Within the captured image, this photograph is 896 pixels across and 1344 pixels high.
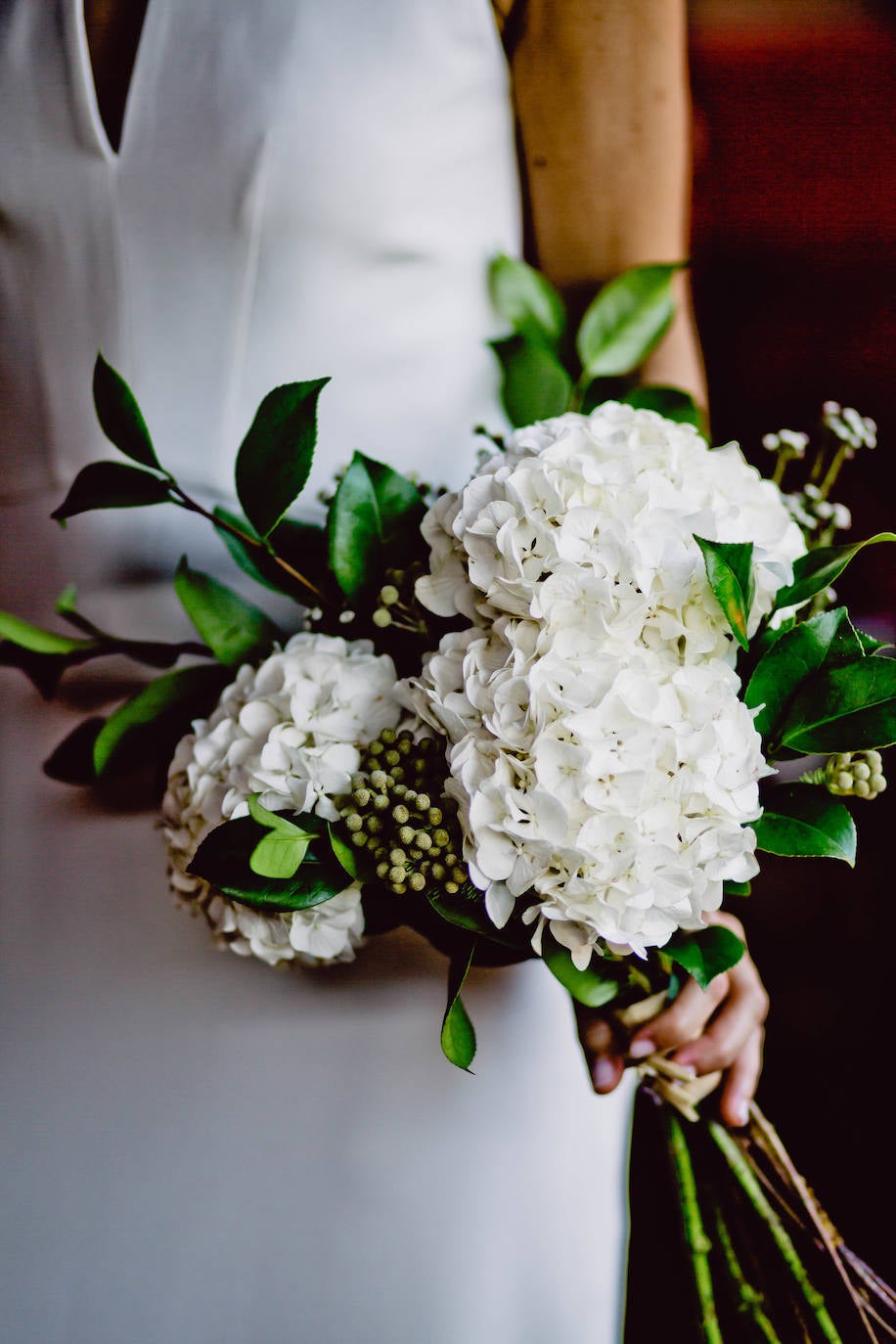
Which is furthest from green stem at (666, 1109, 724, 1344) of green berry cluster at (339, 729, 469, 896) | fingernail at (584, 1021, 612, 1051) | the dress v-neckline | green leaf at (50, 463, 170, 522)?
the dress v-neckline

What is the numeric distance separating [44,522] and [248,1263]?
604 millimetres

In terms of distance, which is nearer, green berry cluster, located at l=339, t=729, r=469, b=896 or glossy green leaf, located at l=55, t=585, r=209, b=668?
green berry cluster, located at l=339, t=729, r=469, b=896

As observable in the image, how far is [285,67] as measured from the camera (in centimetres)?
71

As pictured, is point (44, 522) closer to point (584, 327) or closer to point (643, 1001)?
point (584, 327)

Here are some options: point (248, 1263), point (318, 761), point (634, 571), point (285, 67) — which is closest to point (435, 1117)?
point (248, 1263)

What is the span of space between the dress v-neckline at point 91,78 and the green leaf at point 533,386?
0.35m

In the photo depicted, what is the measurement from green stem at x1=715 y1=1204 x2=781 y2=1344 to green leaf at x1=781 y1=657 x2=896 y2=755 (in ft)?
1.56

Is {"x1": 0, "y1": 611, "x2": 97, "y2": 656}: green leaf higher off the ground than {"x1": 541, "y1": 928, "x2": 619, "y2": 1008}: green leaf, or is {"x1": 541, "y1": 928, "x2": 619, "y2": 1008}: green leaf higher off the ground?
{"x1": 0, "y1": 611, "x2": 97, "y2": 656}: green leaf

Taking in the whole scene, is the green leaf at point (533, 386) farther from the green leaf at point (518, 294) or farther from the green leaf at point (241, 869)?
the green leaf at point (241, 869)

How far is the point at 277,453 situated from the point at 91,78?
414 mm

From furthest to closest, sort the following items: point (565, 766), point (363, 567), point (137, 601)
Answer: point (137, 601) < point (363, 567) < point (565, 766)

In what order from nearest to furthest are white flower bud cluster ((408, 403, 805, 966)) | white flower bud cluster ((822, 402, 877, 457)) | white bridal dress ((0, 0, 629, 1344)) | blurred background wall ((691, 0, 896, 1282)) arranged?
white flower bud cluster ((408, 403, 805, 966)), white bridal dress ((0, 0, 629, 1344)), white flower bud cluster ((822, 402, 877, 457)), blurred background wall ((691, 0, 896, 1282))

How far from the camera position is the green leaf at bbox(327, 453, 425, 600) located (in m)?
0.55

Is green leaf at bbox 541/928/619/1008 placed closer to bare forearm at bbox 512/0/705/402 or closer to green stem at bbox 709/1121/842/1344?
green stem at bbox 709/1121/842/1344
